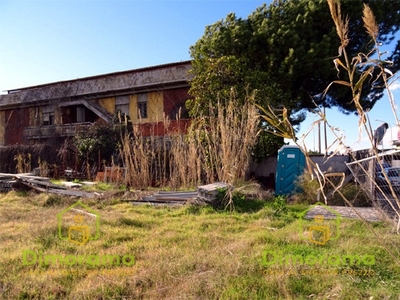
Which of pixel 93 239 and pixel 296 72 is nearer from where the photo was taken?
pixel 93 239

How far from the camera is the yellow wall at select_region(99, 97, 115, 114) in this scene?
15.6m

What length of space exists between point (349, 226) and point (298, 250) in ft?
4.33

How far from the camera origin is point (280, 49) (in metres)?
9.30

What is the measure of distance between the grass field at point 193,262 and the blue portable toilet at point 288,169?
232 cm

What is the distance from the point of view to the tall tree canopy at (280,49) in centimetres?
834

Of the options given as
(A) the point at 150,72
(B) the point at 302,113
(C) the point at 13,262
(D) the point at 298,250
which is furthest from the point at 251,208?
(A) the point at 150,72

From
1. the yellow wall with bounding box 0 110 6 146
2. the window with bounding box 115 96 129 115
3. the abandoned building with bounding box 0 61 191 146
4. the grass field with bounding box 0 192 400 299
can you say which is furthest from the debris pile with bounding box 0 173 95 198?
the yellow wall with bounding box 0 110 6 146

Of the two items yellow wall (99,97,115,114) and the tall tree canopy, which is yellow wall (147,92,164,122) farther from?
the tall tree canopy

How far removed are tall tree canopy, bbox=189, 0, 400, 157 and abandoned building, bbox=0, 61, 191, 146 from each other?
323cm

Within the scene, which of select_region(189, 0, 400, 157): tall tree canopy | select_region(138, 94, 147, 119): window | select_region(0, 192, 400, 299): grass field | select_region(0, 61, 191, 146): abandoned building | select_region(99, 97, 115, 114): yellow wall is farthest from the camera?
select_region(99, 97, 115, 114): yellow wall

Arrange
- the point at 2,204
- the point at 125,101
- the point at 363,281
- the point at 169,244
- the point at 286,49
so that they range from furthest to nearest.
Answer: the point at 125,101, the point at 286,49, the point at 2,204, the point at 169,244, the point at 363,281

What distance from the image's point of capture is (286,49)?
9.28m

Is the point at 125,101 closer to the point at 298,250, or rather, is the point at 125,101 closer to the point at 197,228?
the point at 197,228

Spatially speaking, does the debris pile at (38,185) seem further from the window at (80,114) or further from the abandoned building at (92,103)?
the window at (80,114)
